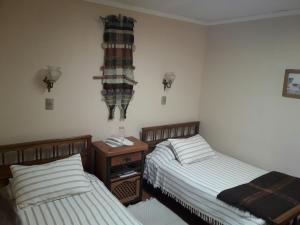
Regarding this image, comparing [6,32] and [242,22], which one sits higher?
[242,22]

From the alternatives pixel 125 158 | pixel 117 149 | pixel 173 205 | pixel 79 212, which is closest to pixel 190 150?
pixel 173 205

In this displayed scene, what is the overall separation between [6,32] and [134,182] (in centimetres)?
196

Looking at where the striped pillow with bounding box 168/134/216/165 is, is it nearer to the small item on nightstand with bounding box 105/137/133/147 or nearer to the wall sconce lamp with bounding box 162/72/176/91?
the small item on nightstand with bounding box 105/137/133/147

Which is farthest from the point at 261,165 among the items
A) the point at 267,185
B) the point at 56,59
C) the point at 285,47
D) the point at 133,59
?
the point at 56,59

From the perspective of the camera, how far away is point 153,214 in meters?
2.73

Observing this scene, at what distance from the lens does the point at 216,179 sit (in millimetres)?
2678

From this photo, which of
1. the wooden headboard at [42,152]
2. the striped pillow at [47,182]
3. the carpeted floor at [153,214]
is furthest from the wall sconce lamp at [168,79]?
the striped pillow at [47,182]

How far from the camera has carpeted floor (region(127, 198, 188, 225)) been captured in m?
2.62

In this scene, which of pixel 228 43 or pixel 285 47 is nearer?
pixel 285 47

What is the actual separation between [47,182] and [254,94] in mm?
2534

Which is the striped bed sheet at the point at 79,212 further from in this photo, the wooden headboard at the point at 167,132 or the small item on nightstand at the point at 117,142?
the wooden headboard at the point at 167,132

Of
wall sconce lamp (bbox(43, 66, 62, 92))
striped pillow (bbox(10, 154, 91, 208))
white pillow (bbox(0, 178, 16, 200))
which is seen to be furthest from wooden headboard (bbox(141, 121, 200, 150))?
white pillow (bbox(0, 178, 16, 200))

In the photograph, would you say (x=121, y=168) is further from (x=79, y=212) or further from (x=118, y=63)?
(x=118, y=63)

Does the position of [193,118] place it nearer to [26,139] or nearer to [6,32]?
[26,139]
